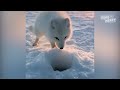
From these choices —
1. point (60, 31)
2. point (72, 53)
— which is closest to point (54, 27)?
point (60, 31)

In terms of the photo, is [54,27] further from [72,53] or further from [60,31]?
[72,53]

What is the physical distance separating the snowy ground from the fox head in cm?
Answer: 6

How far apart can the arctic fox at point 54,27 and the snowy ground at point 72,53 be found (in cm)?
5

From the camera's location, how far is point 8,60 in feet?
7.25

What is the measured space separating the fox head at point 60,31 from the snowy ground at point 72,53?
0.06 metres

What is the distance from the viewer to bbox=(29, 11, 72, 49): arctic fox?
2133mm

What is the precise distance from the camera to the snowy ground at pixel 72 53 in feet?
7.18

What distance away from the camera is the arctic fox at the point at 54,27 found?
2.13 meters

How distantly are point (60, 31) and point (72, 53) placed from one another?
274 mm

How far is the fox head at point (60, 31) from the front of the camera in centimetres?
213
